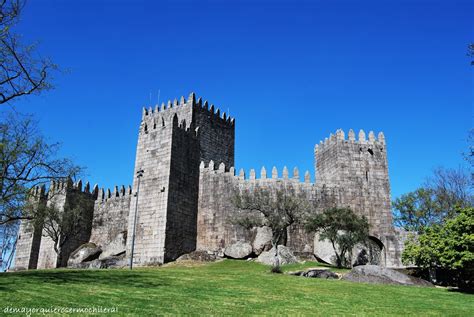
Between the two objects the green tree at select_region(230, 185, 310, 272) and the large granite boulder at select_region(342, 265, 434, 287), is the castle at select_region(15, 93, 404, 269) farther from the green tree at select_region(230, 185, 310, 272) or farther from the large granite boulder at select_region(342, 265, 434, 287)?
the large granite boulder at select_region(342, 265, 434, 287)

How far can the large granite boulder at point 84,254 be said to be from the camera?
34.7 metres

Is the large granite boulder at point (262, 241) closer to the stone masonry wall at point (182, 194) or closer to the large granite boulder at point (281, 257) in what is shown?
the large granite boulder at point (281, 257)

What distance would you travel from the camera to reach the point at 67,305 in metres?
11.0

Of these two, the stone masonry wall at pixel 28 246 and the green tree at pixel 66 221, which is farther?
the stone masonry wall at pixel 28 246

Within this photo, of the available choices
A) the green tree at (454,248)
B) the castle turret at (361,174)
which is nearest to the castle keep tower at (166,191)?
the castle turret at (361,174)

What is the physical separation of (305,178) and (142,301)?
21.9 meters

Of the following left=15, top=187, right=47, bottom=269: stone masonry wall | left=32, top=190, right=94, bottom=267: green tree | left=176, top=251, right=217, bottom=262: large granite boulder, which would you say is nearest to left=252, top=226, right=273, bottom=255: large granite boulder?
left=176, top=251, right=217, bottom=262: large granite boulder

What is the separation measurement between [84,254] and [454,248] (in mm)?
25122

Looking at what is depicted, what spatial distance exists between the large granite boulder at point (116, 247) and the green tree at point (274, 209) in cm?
813

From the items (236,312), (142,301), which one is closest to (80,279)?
(142,301)

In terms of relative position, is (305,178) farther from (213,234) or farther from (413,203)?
(413,203)

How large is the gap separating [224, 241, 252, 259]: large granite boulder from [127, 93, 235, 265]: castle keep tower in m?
2.47

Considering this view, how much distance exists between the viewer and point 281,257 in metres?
27.8

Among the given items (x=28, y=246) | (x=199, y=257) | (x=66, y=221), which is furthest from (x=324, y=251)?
(x=28, y=246)
